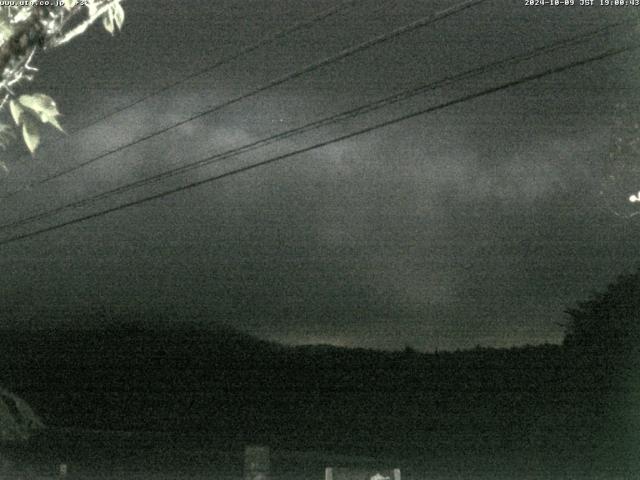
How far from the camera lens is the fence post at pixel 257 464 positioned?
8250 mm

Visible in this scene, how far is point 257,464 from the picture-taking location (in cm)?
827

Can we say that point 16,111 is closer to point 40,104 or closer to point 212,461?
point 40,104

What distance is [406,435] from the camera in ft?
52.7

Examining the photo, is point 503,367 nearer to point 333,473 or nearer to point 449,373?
point 449,373

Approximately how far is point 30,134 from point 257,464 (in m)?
6.87

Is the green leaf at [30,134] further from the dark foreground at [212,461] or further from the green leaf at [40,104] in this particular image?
the dark foreground at [212,461]

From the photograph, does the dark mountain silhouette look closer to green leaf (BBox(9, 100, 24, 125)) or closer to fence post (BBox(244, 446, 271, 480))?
fence post (BBox(244, 446, 271, 480))

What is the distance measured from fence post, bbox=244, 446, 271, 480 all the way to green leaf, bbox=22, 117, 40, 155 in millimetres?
6840

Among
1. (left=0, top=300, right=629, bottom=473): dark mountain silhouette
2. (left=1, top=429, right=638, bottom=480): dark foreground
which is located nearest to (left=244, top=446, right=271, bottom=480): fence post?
(left=1, top=429, right=638, bottom=480): dark foreground

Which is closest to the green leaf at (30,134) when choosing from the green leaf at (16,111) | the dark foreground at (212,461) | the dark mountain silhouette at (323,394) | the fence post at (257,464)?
the green leaf at (16,111)

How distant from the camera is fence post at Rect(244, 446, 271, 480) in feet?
27.1

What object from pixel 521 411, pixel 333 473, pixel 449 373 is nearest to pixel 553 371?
pixel 521 411

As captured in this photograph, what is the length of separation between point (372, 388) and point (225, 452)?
4186 mm

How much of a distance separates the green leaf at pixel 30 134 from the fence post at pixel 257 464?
6.84 m
